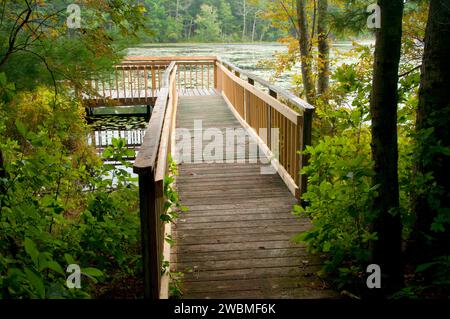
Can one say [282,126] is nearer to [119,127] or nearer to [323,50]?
[323,50]

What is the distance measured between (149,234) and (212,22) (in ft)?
179

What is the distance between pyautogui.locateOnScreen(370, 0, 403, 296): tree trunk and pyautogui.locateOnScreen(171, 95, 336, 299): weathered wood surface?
45 cm

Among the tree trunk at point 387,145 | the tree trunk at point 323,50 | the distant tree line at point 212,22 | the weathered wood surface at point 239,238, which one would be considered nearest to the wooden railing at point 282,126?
the weathered wood surface at point 239,238

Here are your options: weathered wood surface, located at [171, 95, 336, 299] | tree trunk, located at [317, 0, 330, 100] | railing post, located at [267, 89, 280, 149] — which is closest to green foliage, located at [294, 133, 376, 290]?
weathered wood surface, located at [171, 95, 336, 299]

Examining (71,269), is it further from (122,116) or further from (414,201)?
(122,116)

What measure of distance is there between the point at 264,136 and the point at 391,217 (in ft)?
13.0

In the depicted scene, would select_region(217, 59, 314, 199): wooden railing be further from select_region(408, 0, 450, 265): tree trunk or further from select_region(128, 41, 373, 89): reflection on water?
select_region(128, 41, 373, 89): reflection on water

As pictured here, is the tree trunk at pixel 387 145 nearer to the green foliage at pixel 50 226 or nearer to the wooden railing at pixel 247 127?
the wooden railing at pixel 247 127

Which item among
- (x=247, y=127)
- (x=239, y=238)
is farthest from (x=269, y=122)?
(x=239, y=238)

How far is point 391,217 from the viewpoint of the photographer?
3.29m

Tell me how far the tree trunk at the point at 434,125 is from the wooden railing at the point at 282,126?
49.8 inches

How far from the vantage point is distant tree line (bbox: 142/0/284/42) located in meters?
53.0

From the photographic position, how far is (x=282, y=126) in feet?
19.1

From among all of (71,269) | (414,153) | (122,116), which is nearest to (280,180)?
(414,153)
